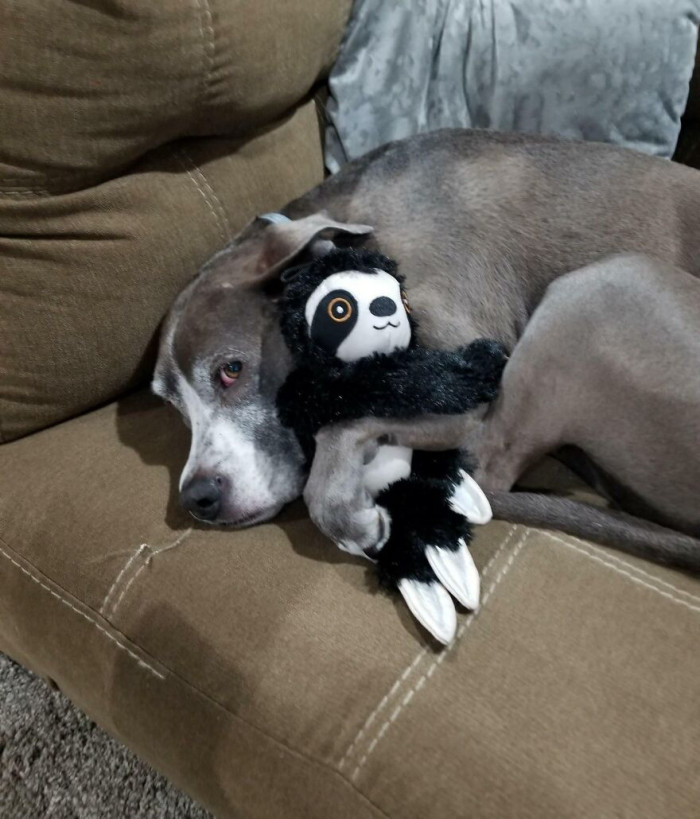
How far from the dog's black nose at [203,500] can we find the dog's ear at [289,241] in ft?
1.69

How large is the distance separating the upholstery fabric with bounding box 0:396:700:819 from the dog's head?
104 millimetres

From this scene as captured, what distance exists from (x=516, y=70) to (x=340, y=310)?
3.48 feet

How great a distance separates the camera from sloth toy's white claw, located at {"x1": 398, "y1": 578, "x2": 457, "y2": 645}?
1.21 metres

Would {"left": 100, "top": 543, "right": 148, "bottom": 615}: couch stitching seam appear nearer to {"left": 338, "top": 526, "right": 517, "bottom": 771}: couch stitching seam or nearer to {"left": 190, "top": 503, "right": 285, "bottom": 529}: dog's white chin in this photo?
{"left": 190, "top": 503, "right": 285, "bottom": 529}: dog's white chin

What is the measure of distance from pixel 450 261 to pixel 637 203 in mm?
523

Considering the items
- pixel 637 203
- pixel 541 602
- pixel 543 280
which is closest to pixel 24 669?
pixel 541 602

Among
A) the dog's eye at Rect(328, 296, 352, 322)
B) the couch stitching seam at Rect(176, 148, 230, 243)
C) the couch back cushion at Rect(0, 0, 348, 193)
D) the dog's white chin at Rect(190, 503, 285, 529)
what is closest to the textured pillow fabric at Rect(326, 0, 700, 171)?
the couch back cushion at Rect(0, 0, 348, 193)

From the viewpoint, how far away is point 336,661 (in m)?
1.21

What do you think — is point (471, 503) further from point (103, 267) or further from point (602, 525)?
point (103, 267)

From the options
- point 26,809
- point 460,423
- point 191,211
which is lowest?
point 26,809

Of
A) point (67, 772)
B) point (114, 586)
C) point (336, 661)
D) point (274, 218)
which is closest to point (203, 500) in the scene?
point (114, 586)

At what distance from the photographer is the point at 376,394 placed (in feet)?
4.66

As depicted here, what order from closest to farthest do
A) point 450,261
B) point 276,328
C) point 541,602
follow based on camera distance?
point 541,602, point 276,328, point 450,261

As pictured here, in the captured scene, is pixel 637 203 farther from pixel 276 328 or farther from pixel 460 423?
pixel 276 328
